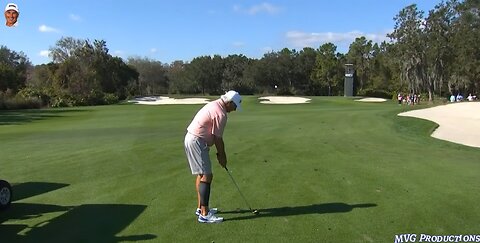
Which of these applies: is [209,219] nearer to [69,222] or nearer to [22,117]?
[69,222]

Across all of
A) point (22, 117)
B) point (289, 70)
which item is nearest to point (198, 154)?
point (22, 117)

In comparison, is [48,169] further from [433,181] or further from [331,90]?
[331,90]

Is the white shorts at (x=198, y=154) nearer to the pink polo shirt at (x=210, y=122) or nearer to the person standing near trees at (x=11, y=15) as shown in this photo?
the pink polo shirt at (x=210, y=122)

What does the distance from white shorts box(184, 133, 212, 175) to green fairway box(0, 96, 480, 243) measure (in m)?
0.74

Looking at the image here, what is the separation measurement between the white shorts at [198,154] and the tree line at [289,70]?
169 ft

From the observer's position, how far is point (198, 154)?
22.8 ft

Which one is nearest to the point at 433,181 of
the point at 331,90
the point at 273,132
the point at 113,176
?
the point at 113,176

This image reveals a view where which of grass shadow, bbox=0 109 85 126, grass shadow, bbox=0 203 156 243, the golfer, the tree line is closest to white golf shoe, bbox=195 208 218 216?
the golfer

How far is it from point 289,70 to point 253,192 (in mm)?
102731

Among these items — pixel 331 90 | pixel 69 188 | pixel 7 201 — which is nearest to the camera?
pixel 7 201

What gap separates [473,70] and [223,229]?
253ft

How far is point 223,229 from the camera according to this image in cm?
653

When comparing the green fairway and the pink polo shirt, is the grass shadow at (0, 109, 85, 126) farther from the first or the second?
the pink polo shirt

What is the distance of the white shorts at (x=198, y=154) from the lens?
22.7ft
